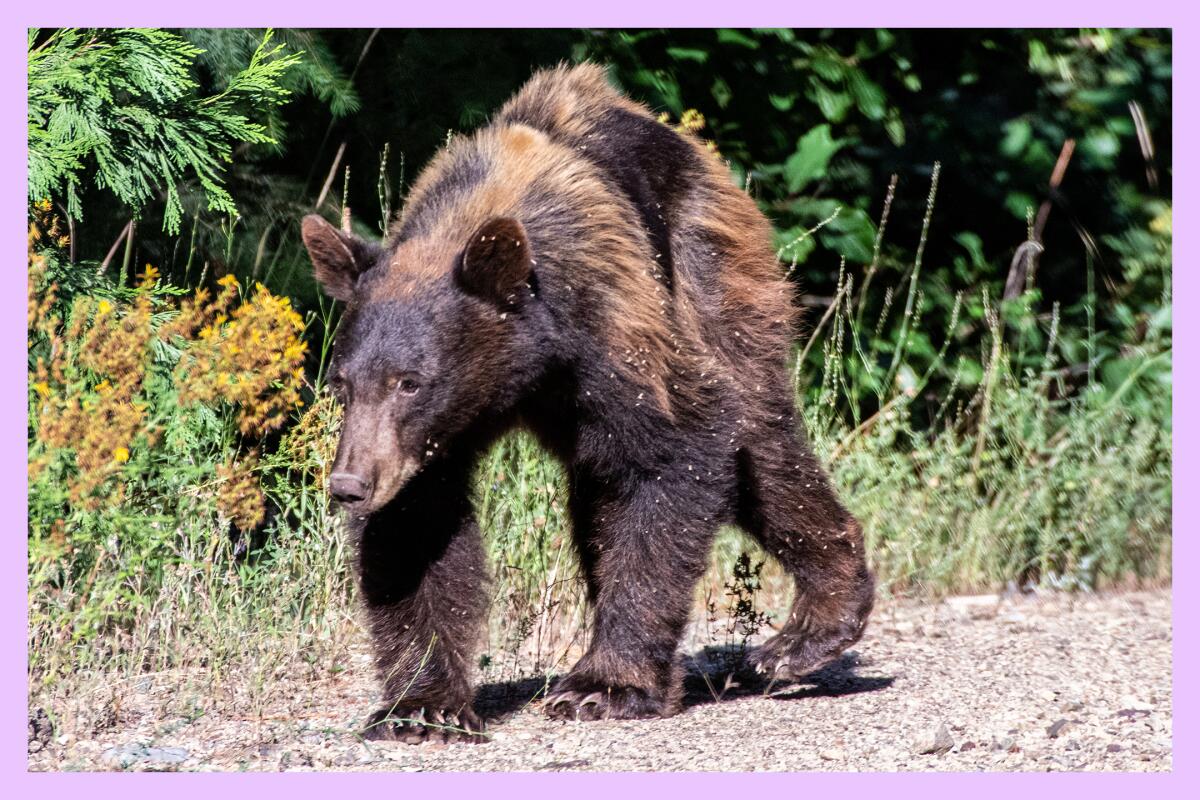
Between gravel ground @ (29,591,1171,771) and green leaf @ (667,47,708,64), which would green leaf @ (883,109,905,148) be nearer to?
green leaf @ (667,47,708,64)

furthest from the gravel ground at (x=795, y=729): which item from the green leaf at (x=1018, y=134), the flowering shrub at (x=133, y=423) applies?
the green leaf at (x=1018, y=134)

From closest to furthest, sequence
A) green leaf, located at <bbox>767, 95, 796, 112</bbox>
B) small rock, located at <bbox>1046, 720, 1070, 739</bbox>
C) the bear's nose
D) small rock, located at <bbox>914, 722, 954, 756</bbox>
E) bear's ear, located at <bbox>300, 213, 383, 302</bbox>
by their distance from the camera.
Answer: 1. the bear's nose
2. small rock, located at <bbox>914, 722, 954, 756</bbox>
3. bear's ear, located at <bbox>300, 213, 383, 302</bbox>
4. small rock, located at <bbox>1046, 720, 1070, 739</bbox>
5. green leaf, located at <bbox>767, 95, 796, 112</bbox>

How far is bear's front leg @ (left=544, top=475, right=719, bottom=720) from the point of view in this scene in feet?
16.2

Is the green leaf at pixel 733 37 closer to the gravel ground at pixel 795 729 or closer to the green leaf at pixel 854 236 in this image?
the green leaf at pixel 854 236

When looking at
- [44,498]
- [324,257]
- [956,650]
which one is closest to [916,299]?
[956,650]

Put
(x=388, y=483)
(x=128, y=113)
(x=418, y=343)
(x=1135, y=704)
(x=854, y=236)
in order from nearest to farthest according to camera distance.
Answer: (x=388, y=483), (x=418, y=343), (x=1135, y=704), (x=128, y=113), (x=854, y=236)

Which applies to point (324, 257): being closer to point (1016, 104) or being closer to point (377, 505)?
point (377, 505)

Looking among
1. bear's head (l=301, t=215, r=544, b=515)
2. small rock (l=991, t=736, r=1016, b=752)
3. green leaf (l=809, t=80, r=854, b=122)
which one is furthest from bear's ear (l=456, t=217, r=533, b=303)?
green leaf (l=809, t=80, r=854, b=122)

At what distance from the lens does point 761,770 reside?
4484 millimetres

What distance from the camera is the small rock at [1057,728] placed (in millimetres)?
4927

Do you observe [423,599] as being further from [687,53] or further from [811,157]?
[811,157]

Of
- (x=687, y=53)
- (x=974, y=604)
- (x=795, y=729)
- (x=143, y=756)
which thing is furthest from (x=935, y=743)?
(x=687, y=53)

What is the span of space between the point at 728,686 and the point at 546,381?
1490 millimetres

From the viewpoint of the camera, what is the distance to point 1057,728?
4977mm
